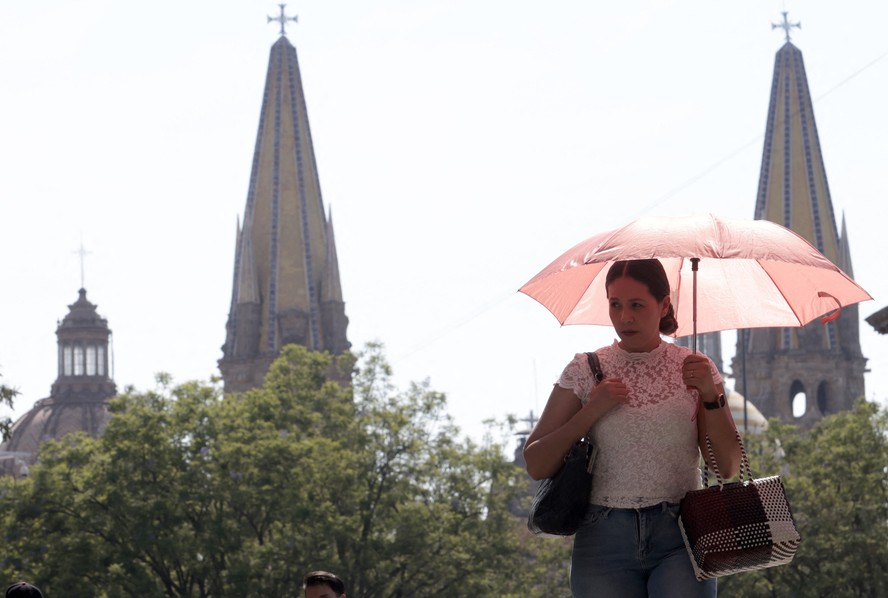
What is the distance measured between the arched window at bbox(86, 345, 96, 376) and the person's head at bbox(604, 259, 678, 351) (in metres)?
128

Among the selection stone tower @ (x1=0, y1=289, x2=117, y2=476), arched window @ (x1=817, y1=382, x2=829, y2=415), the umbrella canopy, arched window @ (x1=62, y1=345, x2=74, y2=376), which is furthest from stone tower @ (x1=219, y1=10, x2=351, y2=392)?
the umbrella canopy

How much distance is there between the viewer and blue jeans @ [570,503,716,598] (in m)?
7.52

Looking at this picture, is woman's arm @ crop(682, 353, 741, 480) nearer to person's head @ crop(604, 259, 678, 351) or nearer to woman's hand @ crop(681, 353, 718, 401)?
woman's hand @ crop(681, 353, 718, 401)

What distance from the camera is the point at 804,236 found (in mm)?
116375

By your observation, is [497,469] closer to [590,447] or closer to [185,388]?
[185,388]

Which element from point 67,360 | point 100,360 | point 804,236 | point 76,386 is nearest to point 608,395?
point 804,236

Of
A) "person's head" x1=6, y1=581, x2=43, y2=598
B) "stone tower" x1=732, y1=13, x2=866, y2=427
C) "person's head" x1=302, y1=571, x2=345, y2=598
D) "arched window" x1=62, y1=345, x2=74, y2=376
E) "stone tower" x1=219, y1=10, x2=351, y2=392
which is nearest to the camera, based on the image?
"person's head" x1=6, y1=581, x2=43, y2=598

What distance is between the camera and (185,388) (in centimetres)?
5341

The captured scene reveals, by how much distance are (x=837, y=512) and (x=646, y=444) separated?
45.4 metres

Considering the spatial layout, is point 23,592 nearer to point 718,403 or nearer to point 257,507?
point 718,403

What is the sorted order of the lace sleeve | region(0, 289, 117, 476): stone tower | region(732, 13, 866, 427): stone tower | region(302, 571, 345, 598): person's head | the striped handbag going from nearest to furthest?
the striped handbag
the lace sleeve
region(302, 571, 345, 598): person's head
region(732, 13, 866, 427): stone tower
region(0, 289, 117, 476): stone tower

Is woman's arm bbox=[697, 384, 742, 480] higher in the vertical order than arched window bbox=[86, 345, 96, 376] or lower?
lower

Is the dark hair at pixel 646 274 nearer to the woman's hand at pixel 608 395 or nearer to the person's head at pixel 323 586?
the woman's hand at pixel 608 395

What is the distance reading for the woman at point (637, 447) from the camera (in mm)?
7570
